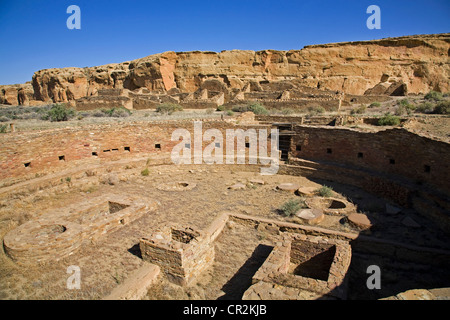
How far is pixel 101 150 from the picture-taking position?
12.2m

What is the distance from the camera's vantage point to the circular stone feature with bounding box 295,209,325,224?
24.8ft

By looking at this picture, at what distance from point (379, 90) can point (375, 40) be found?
47.2 feet

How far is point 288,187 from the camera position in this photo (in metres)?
10.2

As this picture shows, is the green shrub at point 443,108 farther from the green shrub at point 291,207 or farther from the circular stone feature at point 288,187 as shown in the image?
the green shrub at point 291,207

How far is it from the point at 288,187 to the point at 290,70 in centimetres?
3317

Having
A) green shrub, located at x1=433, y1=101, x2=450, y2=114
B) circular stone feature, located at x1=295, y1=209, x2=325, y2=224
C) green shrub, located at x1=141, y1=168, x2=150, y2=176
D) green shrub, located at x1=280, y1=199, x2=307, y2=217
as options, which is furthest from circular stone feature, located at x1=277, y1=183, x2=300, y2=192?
green shrub, located at x1=433, y1=101, x2=450, y2=114

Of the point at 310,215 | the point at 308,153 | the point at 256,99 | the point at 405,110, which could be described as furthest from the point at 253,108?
the point at 310,215

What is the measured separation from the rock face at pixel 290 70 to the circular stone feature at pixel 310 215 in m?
25.6

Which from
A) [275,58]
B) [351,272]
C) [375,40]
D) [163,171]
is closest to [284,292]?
[351,272]

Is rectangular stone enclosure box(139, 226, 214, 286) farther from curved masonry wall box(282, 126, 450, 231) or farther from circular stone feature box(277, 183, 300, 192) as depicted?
curved masonry wall box(282, 126, 450, 231)

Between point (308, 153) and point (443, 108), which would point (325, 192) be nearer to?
point (308, 153)

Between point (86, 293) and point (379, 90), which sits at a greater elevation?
point (379, 90)

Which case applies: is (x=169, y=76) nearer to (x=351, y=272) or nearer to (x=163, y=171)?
(x=163, y=171)

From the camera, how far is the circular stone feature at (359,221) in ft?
23.3
